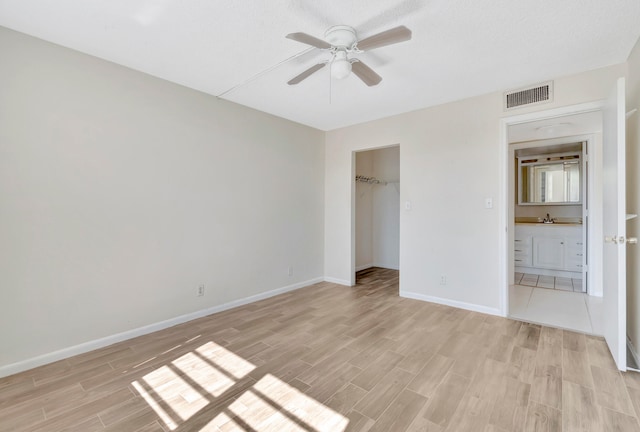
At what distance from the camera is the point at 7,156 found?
214 centimetres

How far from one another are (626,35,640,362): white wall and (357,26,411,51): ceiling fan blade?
6.76ft

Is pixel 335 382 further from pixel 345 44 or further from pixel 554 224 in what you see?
pixel 554 224

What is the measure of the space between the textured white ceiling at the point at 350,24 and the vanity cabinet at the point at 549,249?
11.0 ft

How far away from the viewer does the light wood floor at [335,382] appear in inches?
65.9

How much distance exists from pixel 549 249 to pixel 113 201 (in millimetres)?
6654

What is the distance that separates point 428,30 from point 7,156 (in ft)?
10.9

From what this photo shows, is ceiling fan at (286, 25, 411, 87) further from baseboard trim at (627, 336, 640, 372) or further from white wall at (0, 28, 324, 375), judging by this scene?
baseboard trim at (627, 336, 640, 372)

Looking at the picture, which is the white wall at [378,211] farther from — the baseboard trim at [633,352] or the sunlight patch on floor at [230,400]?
the sunlight patch on floor at [230,400]

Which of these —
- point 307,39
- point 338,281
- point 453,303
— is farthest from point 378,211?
point 307,39

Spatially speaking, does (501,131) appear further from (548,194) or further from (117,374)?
(117,374)

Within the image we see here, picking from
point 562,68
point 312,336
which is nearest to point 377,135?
point 562,68

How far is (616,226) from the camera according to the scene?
216 centimetres

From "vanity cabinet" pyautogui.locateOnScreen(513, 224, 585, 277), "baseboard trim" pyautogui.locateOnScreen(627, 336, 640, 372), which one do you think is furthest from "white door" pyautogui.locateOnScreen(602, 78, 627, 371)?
"vanity cabinet" pyautogui.locateOnScreen(513, 224, 585, 277)

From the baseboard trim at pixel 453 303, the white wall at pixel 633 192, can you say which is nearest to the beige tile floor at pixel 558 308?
the baseboard trim at pixel 453 303
